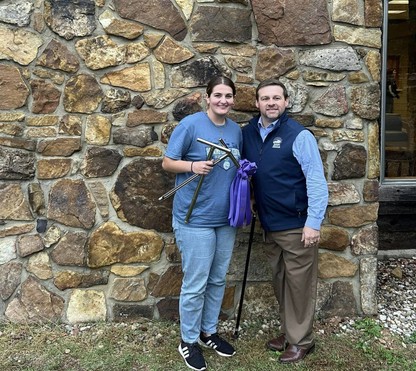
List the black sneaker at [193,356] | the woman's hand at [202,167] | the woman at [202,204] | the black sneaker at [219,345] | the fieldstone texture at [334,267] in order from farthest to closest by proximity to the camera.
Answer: the fieldstone texture at [334,267], the black sneaker at [219,345], the black sneaker at [193,356], the woman at [202,204], the woman's hand at [202,167]

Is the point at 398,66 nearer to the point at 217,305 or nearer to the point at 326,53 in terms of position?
the point at 326,53

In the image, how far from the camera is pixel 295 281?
3078 millimetres

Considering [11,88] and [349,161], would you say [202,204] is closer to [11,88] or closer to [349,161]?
[349,161]

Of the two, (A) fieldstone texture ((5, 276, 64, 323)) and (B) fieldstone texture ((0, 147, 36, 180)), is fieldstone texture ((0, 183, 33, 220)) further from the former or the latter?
(A) fieldstone texture ((5, 276, 64, 323))

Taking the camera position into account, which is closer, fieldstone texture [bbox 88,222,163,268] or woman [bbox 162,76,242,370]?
woman [bbox 162,76,242,370]

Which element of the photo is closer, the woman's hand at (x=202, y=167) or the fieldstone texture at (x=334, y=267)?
the woman's hand at (x=202, y=167)

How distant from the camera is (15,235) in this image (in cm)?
341

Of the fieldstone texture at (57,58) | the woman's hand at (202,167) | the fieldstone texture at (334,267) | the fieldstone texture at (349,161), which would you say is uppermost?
the fieldstone texture at (57,58)

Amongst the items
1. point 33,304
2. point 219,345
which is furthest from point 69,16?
point 219,345

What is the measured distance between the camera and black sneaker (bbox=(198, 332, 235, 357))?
10.5 feet

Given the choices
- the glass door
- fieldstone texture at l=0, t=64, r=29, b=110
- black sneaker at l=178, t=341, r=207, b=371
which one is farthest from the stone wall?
the glass door

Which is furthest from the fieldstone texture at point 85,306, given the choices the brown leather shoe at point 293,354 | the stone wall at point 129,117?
the brown leather shoe at point 293,354

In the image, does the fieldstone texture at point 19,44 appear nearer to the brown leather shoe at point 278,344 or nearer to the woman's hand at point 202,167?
the woman's hand at point 202,167

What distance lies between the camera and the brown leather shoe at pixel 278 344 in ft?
10.7
